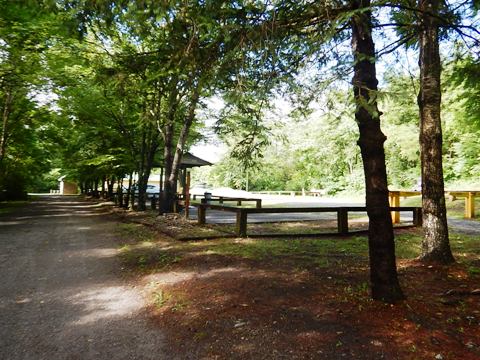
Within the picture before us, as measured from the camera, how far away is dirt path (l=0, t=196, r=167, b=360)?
3.49 meters

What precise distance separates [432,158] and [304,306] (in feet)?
11.4

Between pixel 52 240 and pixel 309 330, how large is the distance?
800cm

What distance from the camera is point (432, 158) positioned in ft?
19.2

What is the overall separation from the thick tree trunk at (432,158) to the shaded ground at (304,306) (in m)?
0.35

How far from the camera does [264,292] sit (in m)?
4.69

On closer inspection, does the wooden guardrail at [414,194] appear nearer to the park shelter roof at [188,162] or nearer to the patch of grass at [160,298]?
the patch of grass at [160,298]

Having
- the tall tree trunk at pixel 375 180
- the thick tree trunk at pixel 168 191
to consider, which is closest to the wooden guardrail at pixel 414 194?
the tall tree trunk at pixel 375 180

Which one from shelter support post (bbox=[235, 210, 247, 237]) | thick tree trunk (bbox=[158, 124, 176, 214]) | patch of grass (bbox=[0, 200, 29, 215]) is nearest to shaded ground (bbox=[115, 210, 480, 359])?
shelter support post (bbox=[235, 210, 247, 237])

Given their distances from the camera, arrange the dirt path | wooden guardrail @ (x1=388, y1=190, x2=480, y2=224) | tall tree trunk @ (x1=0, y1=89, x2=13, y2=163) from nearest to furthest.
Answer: the dirt path → wooden guardrail @ (x1=388, y1=190, x2=480, y2=224) → tall tree trunk @ (x1=0, y1=89, x2=13, y2=163)

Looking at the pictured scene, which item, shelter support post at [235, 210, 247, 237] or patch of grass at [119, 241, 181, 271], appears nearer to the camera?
patch of grass at [119, 241, 181, 271]

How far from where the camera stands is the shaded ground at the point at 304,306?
331cm

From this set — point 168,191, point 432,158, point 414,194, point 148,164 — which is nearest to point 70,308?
point 432,158

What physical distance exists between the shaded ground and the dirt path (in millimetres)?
314

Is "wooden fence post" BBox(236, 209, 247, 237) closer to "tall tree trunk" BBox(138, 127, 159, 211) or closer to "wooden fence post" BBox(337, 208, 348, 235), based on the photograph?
"wooden fence post" BBox(337, 208, 348, 235)
